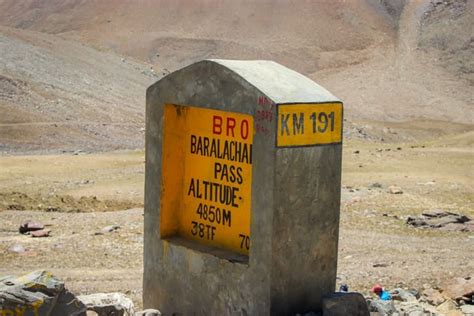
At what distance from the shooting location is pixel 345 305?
684cm

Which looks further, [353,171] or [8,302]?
[353,171]

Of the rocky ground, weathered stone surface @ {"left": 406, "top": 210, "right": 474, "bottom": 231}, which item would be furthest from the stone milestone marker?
weathered stone surface @ {"left": 406, "top": 210, "right": 474, "bottom": 231}

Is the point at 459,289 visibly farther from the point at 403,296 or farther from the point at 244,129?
the point at 244,129

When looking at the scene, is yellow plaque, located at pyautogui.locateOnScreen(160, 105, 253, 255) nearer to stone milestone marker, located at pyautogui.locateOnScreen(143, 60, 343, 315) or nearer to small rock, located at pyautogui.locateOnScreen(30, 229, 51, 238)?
stone milestone marker, located at pyautogui.locateOnScreen(143, 60, 343, 315)

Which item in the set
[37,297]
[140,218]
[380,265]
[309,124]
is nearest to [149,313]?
[37,297]

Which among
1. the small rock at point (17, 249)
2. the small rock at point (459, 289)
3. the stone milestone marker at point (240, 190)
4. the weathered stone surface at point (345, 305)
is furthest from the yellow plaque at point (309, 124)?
the small rock at point (17, 249)

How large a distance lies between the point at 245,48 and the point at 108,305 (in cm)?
4160

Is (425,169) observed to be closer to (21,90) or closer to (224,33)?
(21,90)

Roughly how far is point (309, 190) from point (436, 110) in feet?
113

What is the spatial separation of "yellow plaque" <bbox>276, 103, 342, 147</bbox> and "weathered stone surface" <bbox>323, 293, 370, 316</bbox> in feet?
3.68

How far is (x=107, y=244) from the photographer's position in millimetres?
11820

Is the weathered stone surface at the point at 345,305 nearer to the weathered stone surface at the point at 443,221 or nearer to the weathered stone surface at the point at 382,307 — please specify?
the weathered stone surface at the point at 382,307

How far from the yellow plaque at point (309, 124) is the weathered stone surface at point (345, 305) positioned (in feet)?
3.68

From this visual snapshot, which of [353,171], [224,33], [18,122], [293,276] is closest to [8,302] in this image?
[293,276]
